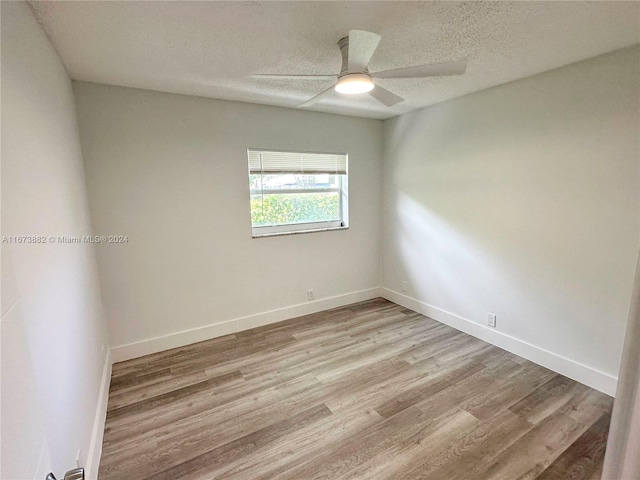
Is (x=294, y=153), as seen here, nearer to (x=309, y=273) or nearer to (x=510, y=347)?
(x=309, y=273)

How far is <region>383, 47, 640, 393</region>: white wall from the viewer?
213 centimetres

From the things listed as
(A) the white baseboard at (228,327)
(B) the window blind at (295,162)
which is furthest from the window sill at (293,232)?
(A) the white baseboard at (228,327)

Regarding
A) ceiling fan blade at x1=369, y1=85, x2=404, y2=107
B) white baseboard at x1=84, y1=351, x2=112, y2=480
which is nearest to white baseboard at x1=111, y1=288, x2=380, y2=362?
white baseboard at x1=84, y1=351, x2=112, y2=480

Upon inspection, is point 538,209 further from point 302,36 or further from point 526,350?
point 302,36

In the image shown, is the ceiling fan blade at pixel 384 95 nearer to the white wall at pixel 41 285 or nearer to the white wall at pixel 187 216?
the white wall at pixel 187 216

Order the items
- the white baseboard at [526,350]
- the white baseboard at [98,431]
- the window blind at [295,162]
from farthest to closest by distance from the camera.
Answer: the window blind at [295,162] < the white baseboard at [526,350] < the white baseboard at [98,431]

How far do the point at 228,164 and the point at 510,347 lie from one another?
3.25 m

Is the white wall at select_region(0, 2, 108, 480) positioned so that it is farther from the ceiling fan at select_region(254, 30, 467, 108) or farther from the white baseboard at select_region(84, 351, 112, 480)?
the ceiling fan at select_region(254, 30, 467, 108)

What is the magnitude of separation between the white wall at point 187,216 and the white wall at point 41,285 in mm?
526

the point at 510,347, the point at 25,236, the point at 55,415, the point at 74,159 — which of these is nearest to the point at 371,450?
the point at 55,415

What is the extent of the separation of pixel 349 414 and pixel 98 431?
1.58 meters

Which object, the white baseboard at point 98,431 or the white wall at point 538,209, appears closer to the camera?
the white baseboard at point 98,431

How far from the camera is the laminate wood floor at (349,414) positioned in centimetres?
173

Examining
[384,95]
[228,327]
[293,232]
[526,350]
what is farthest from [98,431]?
[526,350]
